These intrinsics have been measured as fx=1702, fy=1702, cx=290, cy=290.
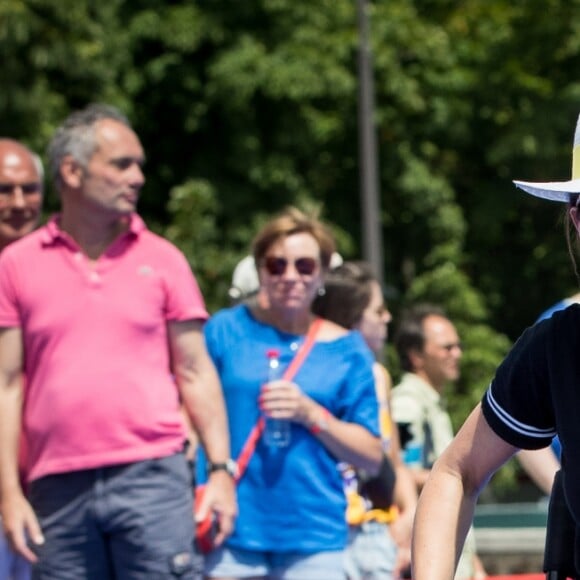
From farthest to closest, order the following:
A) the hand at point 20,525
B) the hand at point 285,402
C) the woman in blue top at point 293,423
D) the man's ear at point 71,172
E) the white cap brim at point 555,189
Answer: the woman in blue top at point 293,423 < the hand at point 285,402 < the man's ear at point 71,172 < the hand at point 20,525 < the white cap brim at point 555,189

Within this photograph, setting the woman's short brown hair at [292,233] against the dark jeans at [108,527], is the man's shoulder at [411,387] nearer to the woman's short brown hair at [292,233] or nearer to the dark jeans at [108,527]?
the woman's short brown hair at [292,233]

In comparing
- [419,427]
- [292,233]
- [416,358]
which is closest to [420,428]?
[419,427]

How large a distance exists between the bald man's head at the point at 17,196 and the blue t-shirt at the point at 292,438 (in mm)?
764

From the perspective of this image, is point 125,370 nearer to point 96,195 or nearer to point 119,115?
point 96,195

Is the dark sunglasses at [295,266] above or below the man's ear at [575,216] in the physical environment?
below

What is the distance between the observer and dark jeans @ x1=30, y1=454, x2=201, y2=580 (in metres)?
4.88

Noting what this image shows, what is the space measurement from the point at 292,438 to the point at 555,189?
9.94 ft

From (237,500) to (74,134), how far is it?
51.2 inches

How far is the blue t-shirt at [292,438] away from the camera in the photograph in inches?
217

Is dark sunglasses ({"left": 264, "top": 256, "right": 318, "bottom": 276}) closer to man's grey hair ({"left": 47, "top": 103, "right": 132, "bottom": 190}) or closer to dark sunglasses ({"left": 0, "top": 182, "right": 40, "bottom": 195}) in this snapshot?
man's grey hair ({"left": 47, "top": 103, "right": 132, "bottom": 190})

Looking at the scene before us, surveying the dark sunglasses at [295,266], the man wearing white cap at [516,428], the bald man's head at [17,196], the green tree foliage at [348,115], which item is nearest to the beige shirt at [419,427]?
the dark sunglasses at [295,266]

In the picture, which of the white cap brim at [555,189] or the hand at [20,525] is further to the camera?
the hand at [20,525]

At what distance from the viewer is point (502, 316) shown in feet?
88.1

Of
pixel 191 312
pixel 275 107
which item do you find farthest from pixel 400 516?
pixel 275 107
